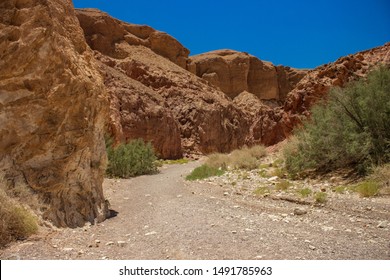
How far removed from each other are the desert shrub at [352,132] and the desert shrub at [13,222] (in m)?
8.29

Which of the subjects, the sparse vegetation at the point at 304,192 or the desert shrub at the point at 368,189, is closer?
the desert shrub at the point at 368,189

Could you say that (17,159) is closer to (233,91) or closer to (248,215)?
(248,215)

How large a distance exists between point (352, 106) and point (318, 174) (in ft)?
8.01

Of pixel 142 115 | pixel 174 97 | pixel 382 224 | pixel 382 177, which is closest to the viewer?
pixel 382 224

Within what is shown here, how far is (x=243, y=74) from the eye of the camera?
6106 cm

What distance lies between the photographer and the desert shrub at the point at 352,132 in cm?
1009

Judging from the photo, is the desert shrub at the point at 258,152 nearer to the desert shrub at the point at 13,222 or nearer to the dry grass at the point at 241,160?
the dry grass at the point at 241,160

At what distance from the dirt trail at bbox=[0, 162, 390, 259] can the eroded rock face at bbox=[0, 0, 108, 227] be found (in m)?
0.83

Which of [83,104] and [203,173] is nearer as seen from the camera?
[83,104]

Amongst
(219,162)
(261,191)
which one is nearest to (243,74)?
(219,162)

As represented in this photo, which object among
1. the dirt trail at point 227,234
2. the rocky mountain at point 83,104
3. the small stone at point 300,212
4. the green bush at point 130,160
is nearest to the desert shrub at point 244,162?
the rocky mountain at point 83,104

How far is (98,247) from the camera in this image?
16.2 feet

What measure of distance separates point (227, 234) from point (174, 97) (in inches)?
1391

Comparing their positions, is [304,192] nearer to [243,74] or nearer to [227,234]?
[227,234]
